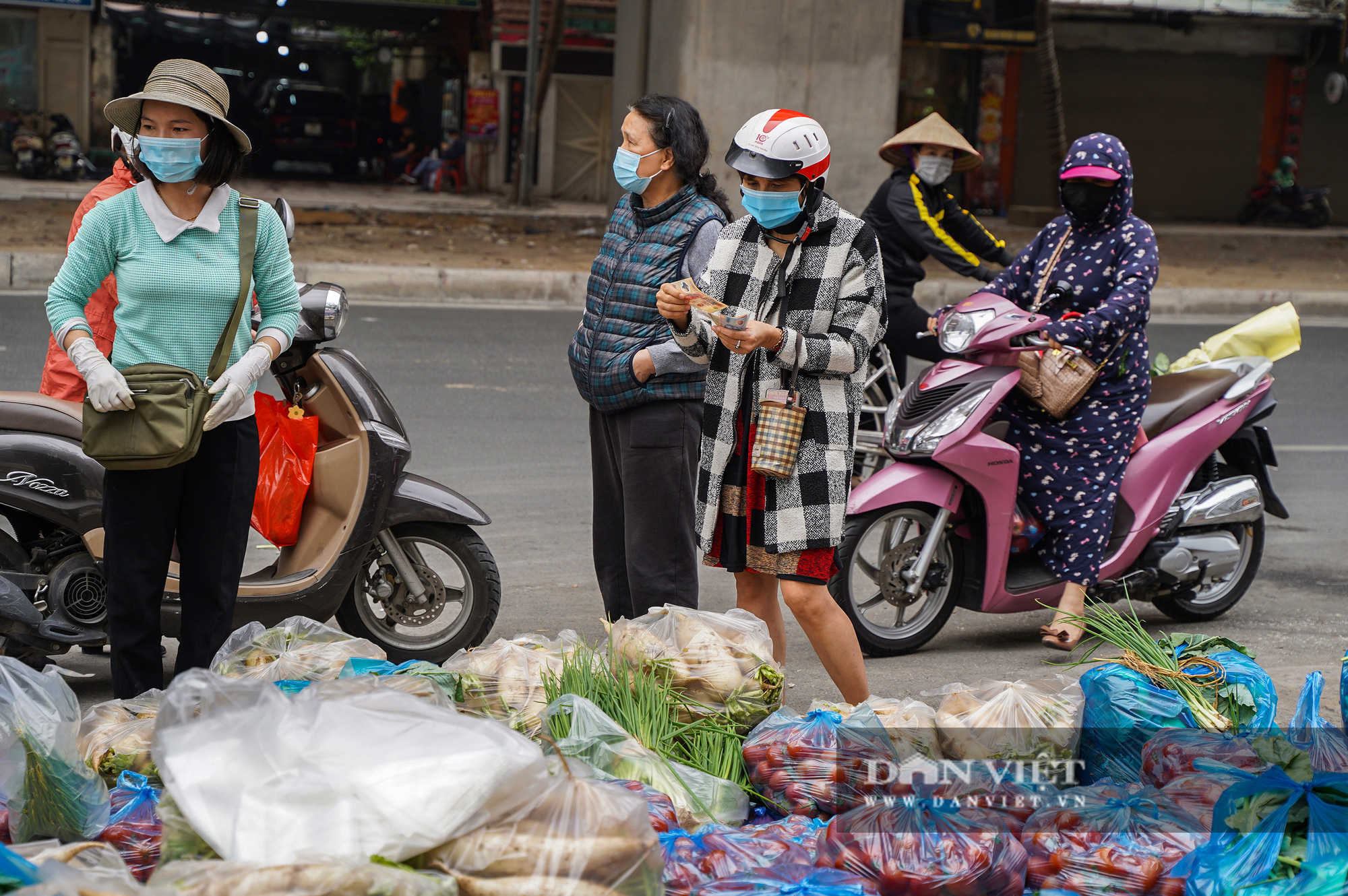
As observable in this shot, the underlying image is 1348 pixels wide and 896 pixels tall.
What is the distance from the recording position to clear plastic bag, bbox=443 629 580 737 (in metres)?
3.08

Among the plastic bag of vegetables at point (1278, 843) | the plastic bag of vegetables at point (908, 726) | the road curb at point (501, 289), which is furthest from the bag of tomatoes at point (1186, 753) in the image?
the road curb at point (501, 289)

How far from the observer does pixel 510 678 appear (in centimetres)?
318

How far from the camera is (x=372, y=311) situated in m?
11.2

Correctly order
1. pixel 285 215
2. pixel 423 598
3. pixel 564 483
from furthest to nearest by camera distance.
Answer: pixel 564 483 < pixel 423 598 < pixel 285 215

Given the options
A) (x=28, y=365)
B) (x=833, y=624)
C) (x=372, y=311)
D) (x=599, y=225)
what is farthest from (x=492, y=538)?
(x=599, y=225)

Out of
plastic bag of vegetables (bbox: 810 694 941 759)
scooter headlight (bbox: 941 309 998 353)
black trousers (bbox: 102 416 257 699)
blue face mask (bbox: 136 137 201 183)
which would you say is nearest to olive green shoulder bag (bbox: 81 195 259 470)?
black trousers (bbox: 102 416 257 699)

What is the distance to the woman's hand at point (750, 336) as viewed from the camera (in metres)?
3.24

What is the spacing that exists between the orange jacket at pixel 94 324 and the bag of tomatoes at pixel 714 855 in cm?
229

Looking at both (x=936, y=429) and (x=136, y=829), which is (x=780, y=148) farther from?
(x=136, y=829)

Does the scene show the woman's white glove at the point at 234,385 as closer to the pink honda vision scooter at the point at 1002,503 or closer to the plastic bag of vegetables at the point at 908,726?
the plastic bag of vegetables at the point at 908,726

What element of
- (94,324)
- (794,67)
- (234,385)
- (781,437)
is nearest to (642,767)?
(781,437)

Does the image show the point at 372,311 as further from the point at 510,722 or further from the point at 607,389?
the point at 510,722

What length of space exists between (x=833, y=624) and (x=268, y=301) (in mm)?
1723

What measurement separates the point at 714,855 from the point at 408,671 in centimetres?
94
